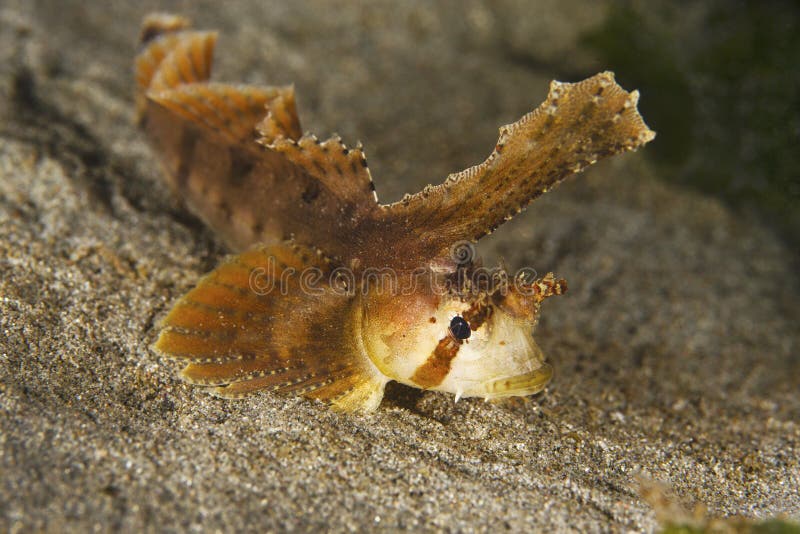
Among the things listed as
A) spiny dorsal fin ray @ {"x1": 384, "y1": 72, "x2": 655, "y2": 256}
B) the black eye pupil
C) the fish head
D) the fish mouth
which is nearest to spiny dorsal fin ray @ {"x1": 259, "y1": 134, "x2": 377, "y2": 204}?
spiny dorsal fin ray @ {"x1": 384, "y1": 72, "x2": 655, "y2": 256}

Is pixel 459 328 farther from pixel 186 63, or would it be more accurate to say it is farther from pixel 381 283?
pixel 186 63

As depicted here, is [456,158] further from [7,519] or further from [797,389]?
[7,519]

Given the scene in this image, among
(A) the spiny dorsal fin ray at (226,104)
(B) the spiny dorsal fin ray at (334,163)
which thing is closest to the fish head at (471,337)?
(B) the spiny dorsal fin ray at (334,163)

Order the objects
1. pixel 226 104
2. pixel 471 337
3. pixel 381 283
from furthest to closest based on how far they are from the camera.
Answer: pixel 226 104 < pixel 381 283 < pixel 471 337

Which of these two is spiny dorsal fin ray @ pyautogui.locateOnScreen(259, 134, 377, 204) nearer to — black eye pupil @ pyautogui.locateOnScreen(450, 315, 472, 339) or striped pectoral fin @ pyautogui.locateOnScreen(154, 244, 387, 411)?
striped pectoral fin @ pyautogui.locateOnScreen(154, 244, 387, 411)

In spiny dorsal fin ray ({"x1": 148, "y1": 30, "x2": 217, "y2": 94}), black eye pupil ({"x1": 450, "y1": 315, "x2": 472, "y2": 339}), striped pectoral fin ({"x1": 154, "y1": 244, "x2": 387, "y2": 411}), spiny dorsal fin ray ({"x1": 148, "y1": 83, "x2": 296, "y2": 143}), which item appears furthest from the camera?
spiny dorsal fin ray ({"x1": 148, "y1": 30, "x2": 217, "y2": 94})

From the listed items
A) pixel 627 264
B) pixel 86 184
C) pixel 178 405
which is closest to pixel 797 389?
pixel 627 264

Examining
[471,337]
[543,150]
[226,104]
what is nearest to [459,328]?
[471,337]
